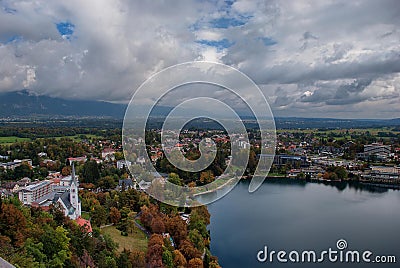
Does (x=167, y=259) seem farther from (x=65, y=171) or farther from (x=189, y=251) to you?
(x=65, y=171)

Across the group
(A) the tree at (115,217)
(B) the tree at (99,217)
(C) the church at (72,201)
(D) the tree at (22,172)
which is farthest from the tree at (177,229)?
(D) the tree at (22,172)

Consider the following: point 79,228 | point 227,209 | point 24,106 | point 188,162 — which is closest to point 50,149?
point 227,209

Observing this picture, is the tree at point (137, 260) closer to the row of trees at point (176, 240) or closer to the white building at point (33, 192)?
the row of trees at point (176, 240)

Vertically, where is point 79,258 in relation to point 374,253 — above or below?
above

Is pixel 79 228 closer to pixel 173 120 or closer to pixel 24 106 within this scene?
pixel 173 120

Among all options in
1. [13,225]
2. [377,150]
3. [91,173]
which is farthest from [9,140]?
[377,150]
